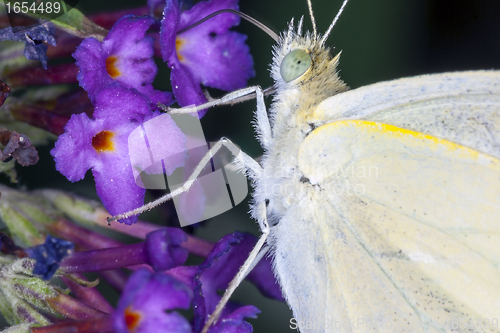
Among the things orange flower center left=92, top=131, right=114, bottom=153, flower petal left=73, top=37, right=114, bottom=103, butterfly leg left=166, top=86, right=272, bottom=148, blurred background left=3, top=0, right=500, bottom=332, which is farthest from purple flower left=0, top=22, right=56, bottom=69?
blurred background left=3, top=0, right=500, bottom=332

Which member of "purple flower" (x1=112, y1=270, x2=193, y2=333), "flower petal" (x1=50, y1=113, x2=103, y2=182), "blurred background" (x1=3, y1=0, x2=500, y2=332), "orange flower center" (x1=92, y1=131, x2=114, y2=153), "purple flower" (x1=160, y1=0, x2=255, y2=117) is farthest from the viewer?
"blurred background" (x1=3, y1=0, x2=500, y2=332)

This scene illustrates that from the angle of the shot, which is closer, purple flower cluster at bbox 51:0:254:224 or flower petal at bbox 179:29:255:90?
purple flower cluster at bbox 51:0:254:224

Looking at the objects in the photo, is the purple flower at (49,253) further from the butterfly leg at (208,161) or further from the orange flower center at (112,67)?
the orange flower center at (112,67)

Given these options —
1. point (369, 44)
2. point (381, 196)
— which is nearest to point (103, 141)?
point (381, 196)

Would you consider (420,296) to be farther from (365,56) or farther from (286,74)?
(365,56)

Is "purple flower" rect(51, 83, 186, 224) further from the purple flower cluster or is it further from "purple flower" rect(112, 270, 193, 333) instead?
"purple flower" rect(112, 270, 193, 333)

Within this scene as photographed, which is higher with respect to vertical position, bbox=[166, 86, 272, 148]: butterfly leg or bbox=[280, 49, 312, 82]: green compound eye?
bbox=[280, 49, 312, 82]: green compound eye
